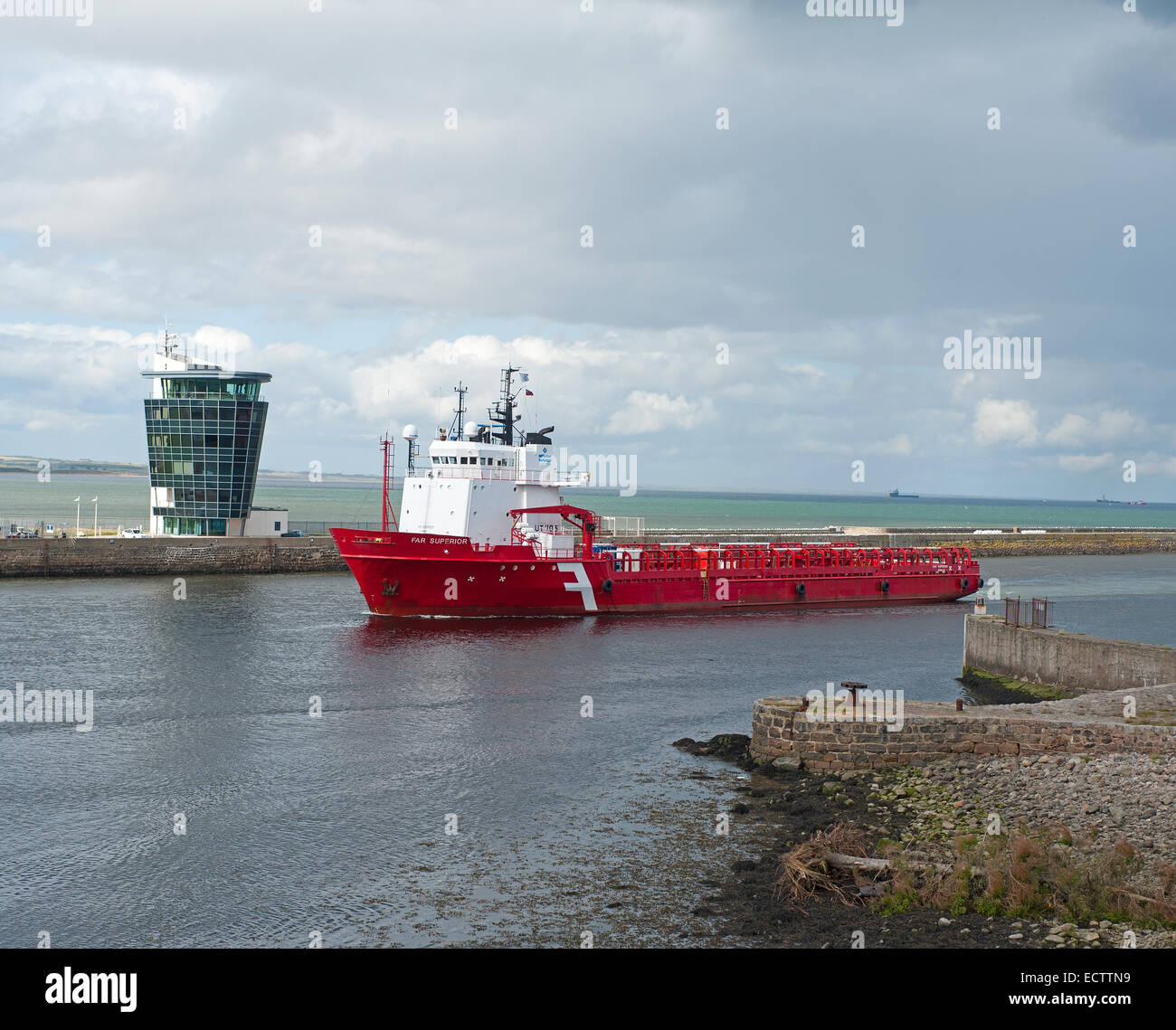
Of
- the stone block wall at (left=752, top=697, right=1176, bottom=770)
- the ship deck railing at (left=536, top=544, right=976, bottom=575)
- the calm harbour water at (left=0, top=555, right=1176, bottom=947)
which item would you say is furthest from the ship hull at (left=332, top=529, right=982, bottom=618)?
the stone block wall at (left=752, top=697, right=1176, bottom=770)

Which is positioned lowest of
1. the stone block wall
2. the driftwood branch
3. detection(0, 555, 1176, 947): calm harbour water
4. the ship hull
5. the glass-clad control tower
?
detection(0, 555, 1176, 947): calm harbour water

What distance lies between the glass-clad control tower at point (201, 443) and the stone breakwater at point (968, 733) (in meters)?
44.2

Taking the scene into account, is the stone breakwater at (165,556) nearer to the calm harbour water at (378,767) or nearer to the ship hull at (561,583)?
the calm harbour water at (378,767)

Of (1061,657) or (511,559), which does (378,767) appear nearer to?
(1061,657)

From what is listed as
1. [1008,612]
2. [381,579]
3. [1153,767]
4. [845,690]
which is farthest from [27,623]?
[1153,767]

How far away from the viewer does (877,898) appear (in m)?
13.0

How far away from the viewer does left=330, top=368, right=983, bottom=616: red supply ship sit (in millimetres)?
39469

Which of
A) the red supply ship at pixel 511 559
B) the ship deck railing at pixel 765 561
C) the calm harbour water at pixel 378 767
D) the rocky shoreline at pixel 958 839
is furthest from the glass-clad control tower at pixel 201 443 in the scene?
the rocky shoreline at pixel 958 839

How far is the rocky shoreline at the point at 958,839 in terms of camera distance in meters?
11.8

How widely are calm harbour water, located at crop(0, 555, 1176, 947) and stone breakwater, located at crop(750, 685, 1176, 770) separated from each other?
5.98 feet

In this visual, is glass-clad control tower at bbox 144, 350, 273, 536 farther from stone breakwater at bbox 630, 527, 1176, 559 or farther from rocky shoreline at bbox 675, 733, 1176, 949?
rocky shoreline at bbox 675, 733, 1176, 949

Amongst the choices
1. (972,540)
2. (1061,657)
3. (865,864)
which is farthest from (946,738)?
A: (972,540)

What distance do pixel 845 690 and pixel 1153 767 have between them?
1192 centimetres

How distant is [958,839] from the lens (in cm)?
1425
